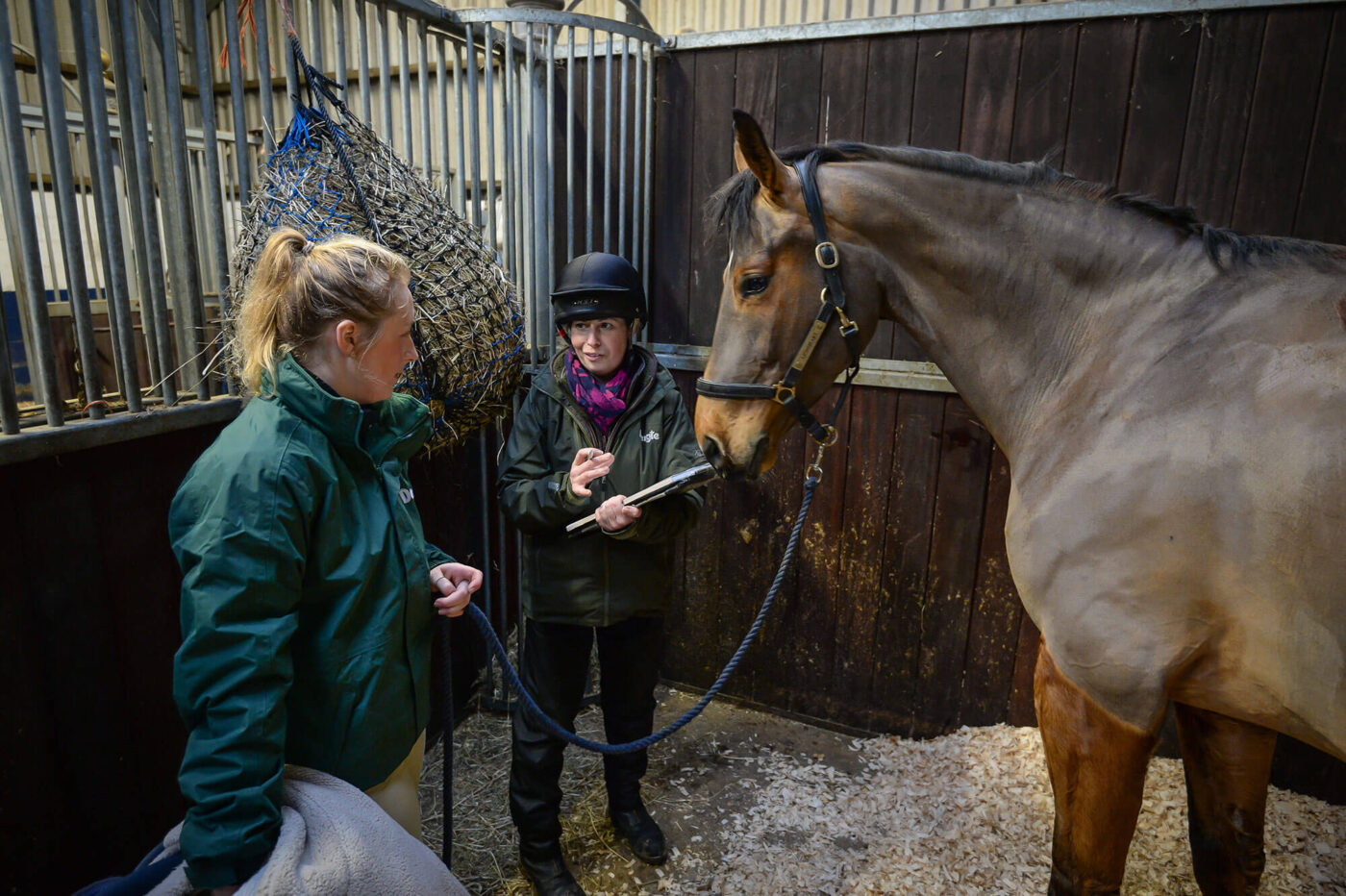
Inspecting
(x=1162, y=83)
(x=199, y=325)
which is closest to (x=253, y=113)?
(x=199, y=325)

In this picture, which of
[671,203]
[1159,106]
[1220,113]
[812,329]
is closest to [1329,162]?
[1220,113]

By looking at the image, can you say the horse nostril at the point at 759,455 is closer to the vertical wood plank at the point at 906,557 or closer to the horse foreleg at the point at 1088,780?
the horse foreleg at the point at 1088,780

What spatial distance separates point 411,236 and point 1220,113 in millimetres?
2328

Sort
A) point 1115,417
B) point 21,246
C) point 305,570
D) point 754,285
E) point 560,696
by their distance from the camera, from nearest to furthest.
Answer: point 305,570 → point 21,246 → point 1115,417 → point 754,285 → point 560,696

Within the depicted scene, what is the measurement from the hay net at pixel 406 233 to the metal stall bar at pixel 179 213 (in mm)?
91

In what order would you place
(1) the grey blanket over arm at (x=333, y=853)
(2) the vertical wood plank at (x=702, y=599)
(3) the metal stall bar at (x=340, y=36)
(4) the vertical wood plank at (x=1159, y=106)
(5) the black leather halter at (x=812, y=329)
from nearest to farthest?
(1) the grey blanket over arm at (x=333, y=853), (5) the black leather halter at (x=812, y=329), (3) the metal stall bar at (x=340, y=36), (4) the vertical wood plank at (x=1159, y=106), (2) the vertical wood plank at (x=702, y=599)

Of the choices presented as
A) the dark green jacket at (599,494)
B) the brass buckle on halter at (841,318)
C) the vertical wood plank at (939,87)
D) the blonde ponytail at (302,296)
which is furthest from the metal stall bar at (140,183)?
the vertical wood plank at (939,87)

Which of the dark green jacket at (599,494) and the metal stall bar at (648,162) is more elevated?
the metal stall bar at (648,162)

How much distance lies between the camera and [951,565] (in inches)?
102

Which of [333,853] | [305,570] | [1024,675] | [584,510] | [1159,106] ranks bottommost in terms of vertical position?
[1024,675]

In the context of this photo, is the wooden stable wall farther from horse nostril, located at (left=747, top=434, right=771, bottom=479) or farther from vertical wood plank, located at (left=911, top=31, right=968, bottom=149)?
horse nostril, located at (left=747, top=434, right=771, bottom=479)

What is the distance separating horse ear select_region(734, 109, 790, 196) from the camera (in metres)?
1.53

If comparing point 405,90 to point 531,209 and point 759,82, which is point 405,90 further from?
point 759,82

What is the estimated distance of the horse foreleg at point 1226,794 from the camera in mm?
1556
